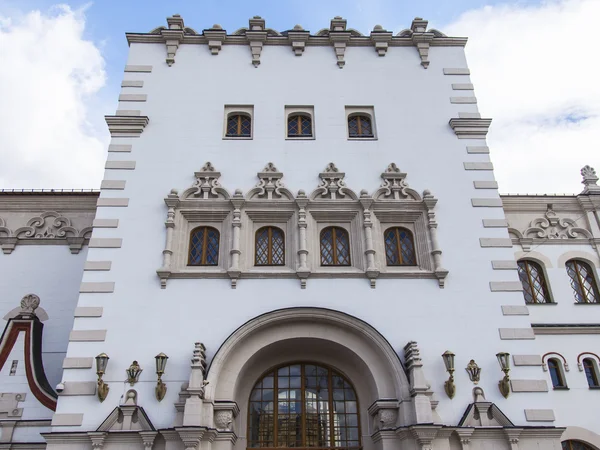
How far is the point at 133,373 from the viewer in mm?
12539

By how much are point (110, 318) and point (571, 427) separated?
12.5 metres

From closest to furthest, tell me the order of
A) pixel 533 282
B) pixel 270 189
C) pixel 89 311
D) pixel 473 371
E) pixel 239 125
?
pixel 473 371, pixel 89 311, pixel 270 189, pixel 239 125, pixel 533 282

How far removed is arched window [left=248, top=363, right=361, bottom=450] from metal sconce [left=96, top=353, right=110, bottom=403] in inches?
136

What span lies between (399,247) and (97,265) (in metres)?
7.87

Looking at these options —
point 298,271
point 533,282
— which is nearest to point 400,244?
point 298,271

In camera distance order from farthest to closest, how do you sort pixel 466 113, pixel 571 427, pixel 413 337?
pixel 466 113 → pixel 571 427 → pixel 413 337

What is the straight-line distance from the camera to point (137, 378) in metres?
12.6

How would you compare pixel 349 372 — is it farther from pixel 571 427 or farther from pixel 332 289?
pixel 571 427

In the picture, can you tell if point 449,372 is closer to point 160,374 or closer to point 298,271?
point 298,271

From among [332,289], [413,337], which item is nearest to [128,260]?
[332,289]

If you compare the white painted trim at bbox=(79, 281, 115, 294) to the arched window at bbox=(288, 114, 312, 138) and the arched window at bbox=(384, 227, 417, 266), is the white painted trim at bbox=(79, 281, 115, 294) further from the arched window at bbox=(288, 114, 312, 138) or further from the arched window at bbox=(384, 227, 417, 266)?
the arched window at bbox=(384, 227, 417, 266)

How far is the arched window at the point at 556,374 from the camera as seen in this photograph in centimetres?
1573

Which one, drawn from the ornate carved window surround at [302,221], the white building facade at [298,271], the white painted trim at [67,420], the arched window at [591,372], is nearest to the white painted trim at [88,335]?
the white building facade at [298,271]

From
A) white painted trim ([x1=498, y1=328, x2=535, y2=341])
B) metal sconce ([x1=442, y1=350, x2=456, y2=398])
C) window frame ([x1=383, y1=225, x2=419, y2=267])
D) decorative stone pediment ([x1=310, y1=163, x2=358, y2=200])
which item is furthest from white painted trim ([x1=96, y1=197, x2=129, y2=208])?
white painted trim ([x1=498, y1=328, x2=535, y2=341])
